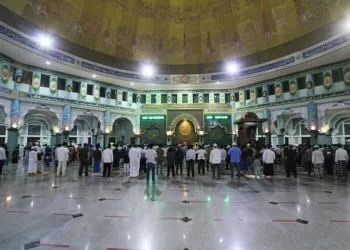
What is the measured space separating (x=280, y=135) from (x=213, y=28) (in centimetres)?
1162

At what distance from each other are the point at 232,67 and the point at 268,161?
12963 mm

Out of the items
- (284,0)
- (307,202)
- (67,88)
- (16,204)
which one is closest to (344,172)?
(307,202)

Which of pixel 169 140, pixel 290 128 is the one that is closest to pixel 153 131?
pixel 169 140

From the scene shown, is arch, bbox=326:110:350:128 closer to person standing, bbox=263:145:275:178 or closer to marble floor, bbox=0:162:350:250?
person standing, bbox=263:145:275:178

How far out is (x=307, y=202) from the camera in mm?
5109

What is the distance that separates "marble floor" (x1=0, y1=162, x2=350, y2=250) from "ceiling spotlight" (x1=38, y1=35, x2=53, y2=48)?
1081 centimetres

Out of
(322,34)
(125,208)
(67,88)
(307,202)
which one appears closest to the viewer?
(125,208)

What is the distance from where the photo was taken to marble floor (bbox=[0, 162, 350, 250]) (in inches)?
117

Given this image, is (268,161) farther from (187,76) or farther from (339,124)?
(187,76)

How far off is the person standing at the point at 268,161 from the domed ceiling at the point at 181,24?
10984 mm

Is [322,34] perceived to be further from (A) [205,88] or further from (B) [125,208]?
(B) [125,208]

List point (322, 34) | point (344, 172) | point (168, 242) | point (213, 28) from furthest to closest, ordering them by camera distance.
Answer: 1. point (213, 28)
2. point (322, 34)
3. point (344, 172)
4. point (168, 242)

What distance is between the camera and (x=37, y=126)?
18.9m

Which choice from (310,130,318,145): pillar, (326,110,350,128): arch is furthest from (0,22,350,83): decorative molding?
(310,130,318,145): pillar
